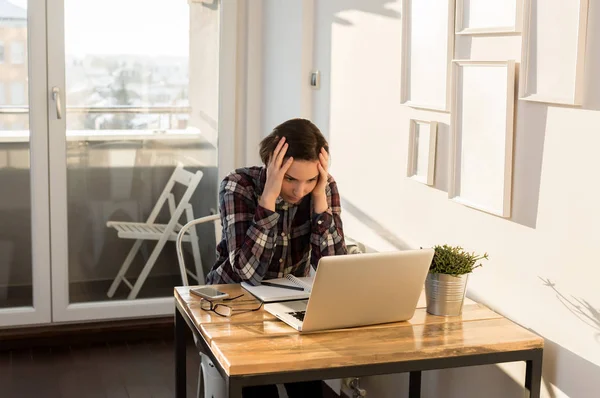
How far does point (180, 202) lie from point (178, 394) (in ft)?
6.84

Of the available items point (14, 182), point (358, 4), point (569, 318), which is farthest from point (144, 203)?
point (569, 318)

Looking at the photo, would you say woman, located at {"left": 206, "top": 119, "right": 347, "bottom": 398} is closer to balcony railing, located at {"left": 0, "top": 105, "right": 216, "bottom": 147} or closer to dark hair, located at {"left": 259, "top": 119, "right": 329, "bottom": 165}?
dark hair, located at {"left": 259, "top": 119, "right": 329, "bottom": 165}

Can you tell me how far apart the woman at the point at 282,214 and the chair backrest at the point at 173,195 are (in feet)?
5.74

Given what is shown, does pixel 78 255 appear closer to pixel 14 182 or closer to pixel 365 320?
pixel 14 182

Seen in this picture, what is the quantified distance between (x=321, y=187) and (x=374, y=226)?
0.56 meters

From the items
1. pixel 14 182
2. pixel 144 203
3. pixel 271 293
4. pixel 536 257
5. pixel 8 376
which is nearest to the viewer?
pixel 536 257

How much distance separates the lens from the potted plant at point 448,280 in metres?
2.51

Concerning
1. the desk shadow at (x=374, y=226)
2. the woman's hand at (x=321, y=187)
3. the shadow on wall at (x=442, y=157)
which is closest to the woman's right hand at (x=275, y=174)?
the woman's hand at (x=321, y=187)

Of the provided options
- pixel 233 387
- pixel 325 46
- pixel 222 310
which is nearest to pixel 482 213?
pixel 222 310

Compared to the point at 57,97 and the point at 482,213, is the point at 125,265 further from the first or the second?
the point at 482,213

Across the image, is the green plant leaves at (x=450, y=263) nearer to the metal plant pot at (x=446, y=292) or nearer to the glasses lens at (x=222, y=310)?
the metal plant pot at (x=446, y=292)

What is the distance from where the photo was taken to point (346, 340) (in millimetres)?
2277

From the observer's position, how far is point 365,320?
7.86ft

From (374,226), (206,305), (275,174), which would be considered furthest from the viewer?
(374,226)
